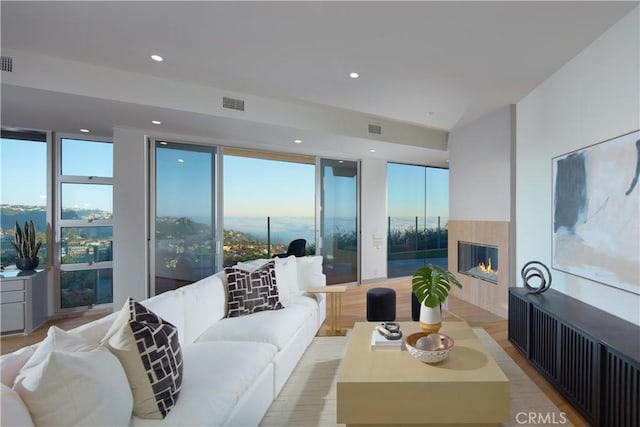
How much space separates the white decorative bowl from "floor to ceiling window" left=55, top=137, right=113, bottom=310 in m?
4.61

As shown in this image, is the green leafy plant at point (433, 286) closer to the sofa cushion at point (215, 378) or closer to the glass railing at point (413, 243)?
the sofa cushion at point (215, 378)

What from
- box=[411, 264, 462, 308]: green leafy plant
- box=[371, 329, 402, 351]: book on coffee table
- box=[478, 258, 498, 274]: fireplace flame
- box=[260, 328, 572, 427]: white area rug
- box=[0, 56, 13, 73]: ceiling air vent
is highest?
box=[0, 56, 13, 73]: ceiling air vent

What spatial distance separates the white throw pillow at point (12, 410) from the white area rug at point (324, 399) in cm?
141

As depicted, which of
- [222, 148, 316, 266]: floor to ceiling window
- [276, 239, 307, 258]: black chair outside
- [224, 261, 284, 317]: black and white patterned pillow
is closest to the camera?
[224, 261, 284, 317]: black and white patterned pillow

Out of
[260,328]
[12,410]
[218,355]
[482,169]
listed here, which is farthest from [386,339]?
[482,169]

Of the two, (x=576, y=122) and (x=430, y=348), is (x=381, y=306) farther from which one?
(x=576, y=122)

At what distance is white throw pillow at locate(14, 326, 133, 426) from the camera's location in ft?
3.62

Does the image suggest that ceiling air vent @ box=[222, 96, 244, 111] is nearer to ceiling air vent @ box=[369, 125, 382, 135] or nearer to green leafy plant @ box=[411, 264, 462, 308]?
ceiling air vent @ box=[369, 125, 382, 135]

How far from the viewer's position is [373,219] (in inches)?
247

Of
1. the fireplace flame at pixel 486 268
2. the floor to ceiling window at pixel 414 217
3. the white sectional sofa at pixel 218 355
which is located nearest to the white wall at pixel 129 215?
the white sectional sofa at pixel 218 355

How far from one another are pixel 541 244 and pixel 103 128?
18.9 feet

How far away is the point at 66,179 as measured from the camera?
14.0 ft

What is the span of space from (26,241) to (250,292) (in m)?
3.38

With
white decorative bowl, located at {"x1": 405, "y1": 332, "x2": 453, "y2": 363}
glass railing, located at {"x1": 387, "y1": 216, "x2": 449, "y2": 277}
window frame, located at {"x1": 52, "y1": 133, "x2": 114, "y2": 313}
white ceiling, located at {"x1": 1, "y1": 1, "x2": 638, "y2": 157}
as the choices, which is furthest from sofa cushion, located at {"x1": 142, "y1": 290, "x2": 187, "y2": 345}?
glass railing, located at {"x1": 387, "y1": 216, "x2": 449, "y2": 277}
